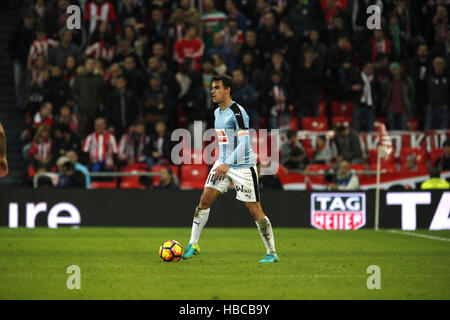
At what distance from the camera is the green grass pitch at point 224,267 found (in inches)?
352

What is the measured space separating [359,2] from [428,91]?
3.34m

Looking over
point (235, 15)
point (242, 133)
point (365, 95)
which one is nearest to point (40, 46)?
point (235, 15)

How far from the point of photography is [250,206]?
1134 cm

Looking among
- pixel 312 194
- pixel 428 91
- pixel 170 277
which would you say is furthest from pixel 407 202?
pixel 170 277

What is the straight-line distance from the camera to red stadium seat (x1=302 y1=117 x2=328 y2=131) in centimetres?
2255

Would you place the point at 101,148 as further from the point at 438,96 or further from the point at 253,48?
the point at 438,96

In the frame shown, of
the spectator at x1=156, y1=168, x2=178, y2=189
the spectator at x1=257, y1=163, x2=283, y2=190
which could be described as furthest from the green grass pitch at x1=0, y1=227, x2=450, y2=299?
the spectator at x1=257, y1=163, x2=283, y2=190

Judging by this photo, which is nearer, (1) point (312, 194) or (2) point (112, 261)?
(2) point (112, 261)

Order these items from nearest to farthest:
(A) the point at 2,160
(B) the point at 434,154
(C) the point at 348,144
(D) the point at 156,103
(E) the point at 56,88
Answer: (A) the point at 2,160 → (C) the point at 348,144 → (D) the point at 156,103 → (B) the point at 434,154 → (E) the point at 56,88

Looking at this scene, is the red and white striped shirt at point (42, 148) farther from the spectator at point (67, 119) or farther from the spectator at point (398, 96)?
the spectator at point (398, 96)

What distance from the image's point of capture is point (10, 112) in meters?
23.8

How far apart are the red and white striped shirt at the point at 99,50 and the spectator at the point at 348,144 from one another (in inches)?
249

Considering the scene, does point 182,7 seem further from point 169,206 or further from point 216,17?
point 169,206

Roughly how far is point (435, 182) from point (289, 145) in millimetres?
3799
